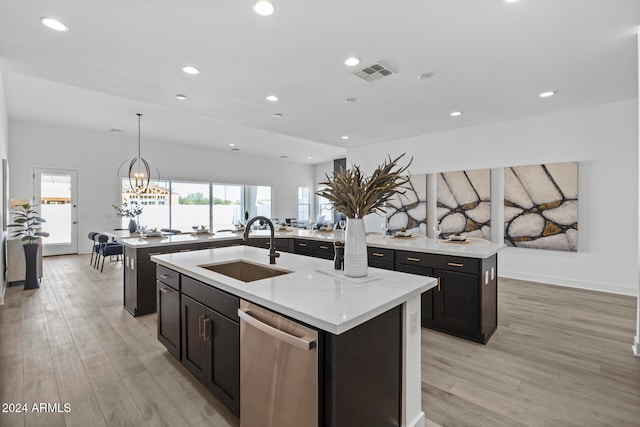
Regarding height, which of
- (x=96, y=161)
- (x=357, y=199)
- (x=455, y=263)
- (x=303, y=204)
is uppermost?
(x=96, y=161)

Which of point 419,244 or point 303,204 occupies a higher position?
point 303,204

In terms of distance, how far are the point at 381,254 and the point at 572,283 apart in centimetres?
356

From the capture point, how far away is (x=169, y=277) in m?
2.38

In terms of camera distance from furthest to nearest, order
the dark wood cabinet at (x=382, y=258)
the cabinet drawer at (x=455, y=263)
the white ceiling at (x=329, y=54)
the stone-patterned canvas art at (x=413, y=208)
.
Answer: the stone-patterned canvas art at (x=413, y=208) < the dark wood cabinet at (x=382, y=258) < the cabinet drawer at (x=455, y=263) < the white ceiling at (x=329, y=54)

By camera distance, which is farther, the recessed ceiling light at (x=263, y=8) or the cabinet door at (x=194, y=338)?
the recessed ceiling light at (x=263, y=8)

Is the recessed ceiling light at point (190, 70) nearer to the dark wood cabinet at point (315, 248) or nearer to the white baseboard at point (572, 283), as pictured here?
the dark wood cabinet at point (315, 248)

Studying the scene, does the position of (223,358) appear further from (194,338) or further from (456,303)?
(456,303)

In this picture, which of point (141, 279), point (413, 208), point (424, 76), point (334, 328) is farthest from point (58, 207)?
point (334, 328)

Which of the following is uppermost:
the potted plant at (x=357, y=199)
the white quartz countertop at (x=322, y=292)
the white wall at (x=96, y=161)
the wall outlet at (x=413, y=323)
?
the white wall at (x=96, y=161)

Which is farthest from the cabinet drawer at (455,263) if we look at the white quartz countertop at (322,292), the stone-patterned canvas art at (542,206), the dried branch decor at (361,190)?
the stone-patterned canvas art at (542,206)

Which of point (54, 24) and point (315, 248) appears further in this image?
point (315, 248)

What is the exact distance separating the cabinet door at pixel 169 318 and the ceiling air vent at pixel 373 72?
287 cm

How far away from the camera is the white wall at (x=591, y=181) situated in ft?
14.4

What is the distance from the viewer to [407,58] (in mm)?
3092
